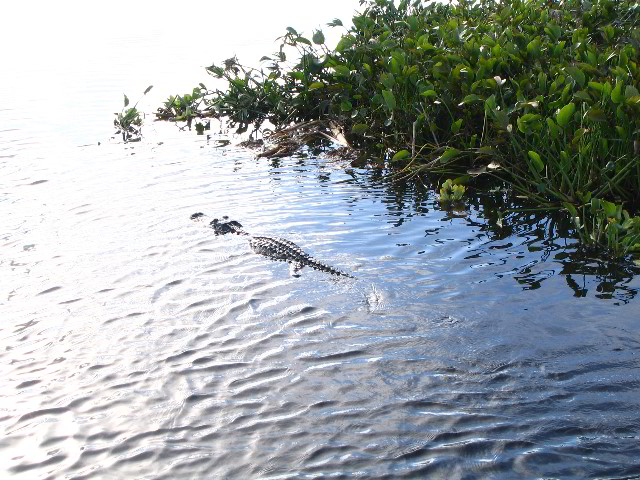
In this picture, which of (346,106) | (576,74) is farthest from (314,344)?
(346,106)

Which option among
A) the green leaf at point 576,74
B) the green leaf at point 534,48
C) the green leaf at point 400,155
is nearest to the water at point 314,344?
the green leaf at point 400,155

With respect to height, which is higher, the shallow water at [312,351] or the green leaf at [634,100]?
the green leaf at [634,100]

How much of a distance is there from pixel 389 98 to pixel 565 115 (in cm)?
220

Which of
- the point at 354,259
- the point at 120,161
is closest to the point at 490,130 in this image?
the point at 354,259

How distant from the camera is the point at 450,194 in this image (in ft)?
22.3

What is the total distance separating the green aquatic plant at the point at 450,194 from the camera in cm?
669

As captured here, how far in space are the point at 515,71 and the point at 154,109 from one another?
6.56 m

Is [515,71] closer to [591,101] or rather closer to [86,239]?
[591,101]

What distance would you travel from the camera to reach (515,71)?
731 cm

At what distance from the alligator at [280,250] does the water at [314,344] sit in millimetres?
75

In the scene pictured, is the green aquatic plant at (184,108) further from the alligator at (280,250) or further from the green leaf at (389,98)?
the alligator at (280,250)

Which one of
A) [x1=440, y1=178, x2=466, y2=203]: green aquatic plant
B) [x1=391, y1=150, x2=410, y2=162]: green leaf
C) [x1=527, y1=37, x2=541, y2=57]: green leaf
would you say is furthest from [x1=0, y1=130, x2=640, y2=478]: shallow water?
[x1=527, y1=37, x2=541, y2=57]: green leaf

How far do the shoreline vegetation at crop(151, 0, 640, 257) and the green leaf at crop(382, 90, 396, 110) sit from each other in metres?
0.10

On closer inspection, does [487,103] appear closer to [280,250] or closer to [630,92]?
[630,92]
